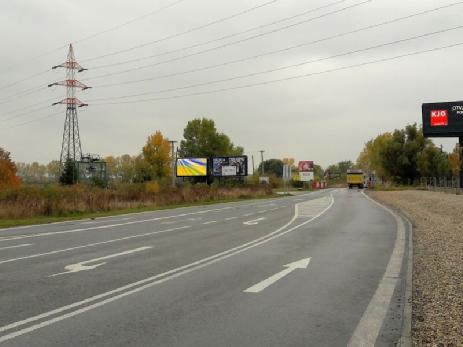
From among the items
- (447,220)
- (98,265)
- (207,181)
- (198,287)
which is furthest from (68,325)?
(207,181)

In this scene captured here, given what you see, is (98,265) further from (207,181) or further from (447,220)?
(207,181)

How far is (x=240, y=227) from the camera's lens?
19484mm

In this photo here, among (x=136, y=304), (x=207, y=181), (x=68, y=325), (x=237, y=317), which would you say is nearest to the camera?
(x=68, y=325)

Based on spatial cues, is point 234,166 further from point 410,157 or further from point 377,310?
point 377,310

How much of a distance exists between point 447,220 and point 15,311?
18.5m

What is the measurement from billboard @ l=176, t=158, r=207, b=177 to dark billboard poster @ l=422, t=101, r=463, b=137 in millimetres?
26779

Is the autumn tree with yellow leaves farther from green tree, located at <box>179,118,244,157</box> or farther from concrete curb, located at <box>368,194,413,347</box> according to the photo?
concrete curb, located at <box>368,194,413,347</box>

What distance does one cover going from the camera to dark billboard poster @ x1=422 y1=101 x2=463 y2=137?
5262cm

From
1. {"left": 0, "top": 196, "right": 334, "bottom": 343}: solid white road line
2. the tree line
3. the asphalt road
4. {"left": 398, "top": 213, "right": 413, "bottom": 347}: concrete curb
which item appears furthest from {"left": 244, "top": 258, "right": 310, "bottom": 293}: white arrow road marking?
the tree line

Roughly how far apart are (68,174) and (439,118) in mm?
44070

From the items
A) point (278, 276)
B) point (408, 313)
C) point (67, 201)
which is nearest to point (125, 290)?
point (278, 276)

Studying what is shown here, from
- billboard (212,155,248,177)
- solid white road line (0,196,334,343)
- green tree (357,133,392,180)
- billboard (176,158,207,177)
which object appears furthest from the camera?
green tree (357,133,392,180)

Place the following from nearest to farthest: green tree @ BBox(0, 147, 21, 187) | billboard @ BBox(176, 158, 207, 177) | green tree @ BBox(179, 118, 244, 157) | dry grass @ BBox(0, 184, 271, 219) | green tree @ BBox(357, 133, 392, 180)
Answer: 1. dry grass @ BBox(0, 184, 271, 219)
2. green tree @ BBox(0, 147, 21, 187)
3. billboard @ BBox(176, 158, 207, 177)
4. green tree @ BBox(357, 133, 392, 180)
5. green tree @ BBox(179, 118, 244, 157)

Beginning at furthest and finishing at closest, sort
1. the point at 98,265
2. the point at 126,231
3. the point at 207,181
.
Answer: the point at 207,181 < the point at 126,231 < the point at 98,265
